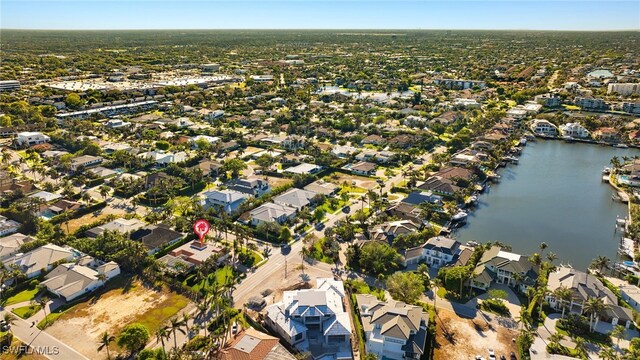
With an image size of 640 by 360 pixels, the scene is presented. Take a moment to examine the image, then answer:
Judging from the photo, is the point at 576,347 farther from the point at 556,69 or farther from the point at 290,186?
the point at 556,69

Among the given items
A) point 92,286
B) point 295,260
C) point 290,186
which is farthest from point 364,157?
point 92,286

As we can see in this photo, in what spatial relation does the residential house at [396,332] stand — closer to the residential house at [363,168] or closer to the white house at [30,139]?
the residential house at [363,168]

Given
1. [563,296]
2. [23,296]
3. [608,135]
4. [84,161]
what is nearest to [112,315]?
[23,296]

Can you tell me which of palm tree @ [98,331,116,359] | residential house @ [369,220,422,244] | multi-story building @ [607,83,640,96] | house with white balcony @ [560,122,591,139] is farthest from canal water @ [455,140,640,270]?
multi-story building @ [607,83,640,96]

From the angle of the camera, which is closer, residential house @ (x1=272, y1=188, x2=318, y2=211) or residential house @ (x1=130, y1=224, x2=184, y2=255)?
residential house @ (x1=130, y1=224, x2=184, y2=255)

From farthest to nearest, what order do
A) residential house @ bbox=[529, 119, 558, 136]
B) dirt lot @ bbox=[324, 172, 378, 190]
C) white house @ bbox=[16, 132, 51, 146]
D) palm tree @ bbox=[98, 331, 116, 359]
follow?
residential house @ bbox=[529, 119, 558, 136] < white house @ bbox=[16, 132, 51, 146] < dirt lot @ bbox=[324, 172, 378, 190] < palm tree @ bbox=[98, 331, 116, 359]

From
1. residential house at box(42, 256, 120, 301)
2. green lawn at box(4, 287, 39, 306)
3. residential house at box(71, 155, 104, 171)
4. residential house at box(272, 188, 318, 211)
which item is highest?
residential house at box(71, 155, 104, 171)

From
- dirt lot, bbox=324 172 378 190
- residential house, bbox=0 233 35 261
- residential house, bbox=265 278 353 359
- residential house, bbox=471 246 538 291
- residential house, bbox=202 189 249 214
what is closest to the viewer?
residential house, bbox=265 278 353 359

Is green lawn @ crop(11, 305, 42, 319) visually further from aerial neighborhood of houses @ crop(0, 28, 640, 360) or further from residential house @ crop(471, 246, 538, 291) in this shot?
residential house @ crop(471, 246, 538, 291)
